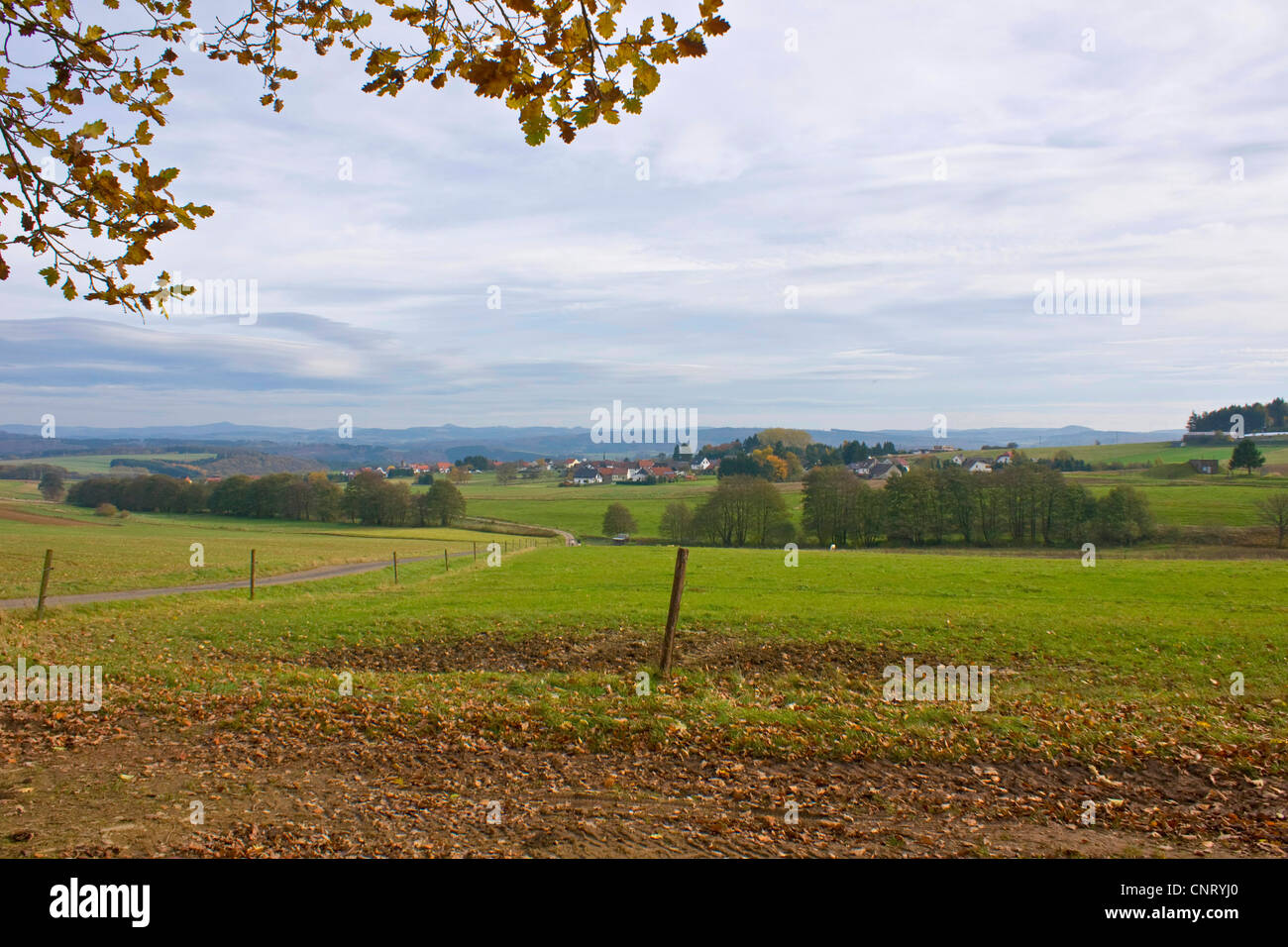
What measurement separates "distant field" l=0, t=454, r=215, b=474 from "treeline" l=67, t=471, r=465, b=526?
80428mm

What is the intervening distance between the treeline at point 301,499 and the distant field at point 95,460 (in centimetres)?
8043

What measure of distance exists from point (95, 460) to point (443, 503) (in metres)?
153

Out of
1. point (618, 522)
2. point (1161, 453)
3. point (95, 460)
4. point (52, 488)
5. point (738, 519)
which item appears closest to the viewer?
point (738, 519)

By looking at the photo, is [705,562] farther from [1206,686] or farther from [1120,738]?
[1120,738]

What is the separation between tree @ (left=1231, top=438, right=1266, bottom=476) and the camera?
95438mm

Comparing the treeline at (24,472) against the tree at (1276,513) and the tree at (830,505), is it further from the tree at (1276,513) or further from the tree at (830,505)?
the tree at (1276,513)

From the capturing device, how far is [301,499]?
88562 mm

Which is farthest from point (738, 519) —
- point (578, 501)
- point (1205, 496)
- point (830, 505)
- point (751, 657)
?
point (751, 657)

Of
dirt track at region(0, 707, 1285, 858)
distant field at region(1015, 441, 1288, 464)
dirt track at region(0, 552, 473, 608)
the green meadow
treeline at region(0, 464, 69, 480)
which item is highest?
distant field at region(1015, 441, 1288, 464)

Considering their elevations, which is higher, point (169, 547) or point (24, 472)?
point (24, 472)

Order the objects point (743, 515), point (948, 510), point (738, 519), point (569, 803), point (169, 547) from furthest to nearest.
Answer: point (738, 519)
point (743, 515)
point (948, 510)
point (169, 547)
point (569, 803)

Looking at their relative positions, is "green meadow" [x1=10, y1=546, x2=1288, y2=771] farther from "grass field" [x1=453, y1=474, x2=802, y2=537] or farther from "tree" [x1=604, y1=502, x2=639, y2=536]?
"grass field" [x1=453, y1=474, x2=802, y2=537]

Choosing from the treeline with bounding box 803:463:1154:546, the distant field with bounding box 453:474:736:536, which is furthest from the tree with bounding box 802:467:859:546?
the distant field with bounding box 453:474:736:536

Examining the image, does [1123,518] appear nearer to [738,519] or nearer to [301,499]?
[738,519]
